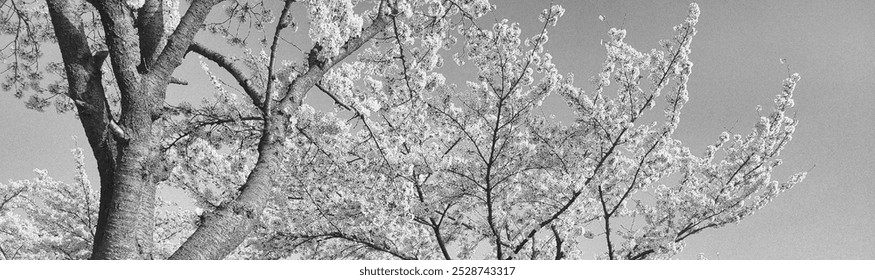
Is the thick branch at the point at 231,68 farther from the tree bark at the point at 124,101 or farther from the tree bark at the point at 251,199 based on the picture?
the tree bark at the point at 124,101

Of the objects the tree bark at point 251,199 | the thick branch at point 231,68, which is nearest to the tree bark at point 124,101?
the tree bark at point 251,199

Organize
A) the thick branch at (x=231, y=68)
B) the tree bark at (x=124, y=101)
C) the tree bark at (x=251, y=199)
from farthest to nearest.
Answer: the thick branch at (x=231, y=68) < the tree bark at (x=251, y=199) < the tree bark at (x=124, y=101)

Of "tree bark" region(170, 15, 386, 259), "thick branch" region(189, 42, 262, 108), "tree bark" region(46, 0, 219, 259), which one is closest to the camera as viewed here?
"tree bark" region(46, 0, 219, 259)

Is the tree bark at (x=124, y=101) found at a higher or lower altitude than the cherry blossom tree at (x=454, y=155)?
lower

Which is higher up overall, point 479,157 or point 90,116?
point 479,157

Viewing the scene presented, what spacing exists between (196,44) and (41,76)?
109 centimetres

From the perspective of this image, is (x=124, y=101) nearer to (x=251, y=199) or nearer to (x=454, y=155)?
(x=251, y=199)

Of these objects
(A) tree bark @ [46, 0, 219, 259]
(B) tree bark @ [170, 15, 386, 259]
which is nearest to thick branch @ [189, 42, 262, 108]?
(B) tree bark @ [170, 15, 386, 259]

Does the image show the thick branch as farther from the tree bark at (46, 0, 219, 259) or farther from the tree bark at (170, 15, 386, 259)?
the tree bark at (46, 0, 219, 259)

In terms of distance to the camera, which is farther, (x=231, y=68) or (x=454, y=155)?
(x=454, y=155)

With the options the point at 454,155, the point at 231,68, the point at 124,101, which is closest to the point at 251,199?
the point at 124,101
